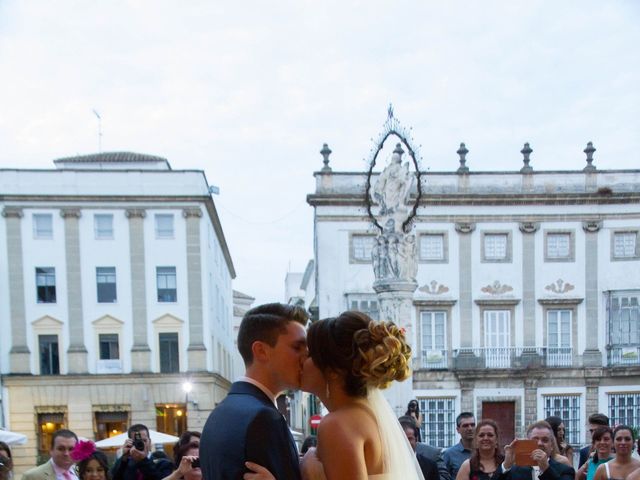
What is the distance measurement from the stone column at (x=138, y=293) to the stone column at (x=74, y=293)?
2114mm

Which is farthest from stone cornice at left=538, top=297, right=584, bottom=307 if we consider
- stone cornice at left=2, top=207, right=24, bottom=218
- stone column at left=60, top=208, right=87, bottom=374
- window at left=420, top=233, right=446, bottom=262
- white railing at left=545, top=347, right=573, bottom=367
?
stone cornice at left=2, top=207, right=24, bottom=218

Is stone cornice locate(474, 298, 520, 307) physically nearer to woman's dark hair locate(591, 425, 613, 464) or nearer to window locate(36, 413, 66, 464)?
window locate(36, 413, 66, 464)

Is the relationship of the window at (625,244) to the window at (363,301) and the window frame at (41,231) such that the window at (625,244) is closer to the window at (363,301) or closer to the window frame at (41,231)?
the window at (363,301)

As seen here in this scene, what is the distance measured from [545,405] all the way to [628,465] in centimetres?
2144

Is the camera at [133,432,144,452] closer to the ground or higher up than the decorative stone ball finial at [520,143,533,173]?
closer to the ground

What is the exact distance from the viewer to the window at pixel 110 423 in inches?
1005

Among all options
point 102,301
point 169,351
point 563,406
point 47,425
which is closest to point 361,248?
point 169,351

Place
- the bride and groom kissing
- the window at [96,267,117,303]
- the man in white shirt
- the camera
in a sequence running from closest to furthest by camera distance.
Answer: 1. the bride and groom kissing
2. the man in white shirt
3. the camera
4. the window at [96,267,117,303]

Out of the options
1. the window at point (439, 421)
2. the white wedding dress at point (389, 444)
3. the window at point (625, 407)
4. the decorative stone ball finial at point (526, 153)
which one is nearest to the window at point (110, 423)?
the window at point (439, 421)

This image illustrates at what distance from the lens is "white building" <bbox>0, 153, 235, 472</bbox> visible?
25.3 m

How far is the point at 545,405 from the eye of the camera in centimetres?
2548

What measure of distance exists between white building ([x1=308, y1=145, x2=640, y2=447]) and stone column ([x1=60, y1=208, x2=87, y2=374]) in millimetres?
10141

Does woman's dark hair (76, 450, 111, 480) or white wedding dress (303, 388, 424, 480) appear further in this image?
woman's dark hair (76, 450, 111, 480)

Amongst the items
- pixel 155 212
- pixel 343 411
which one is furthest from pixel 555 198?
pixel 343 411
